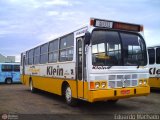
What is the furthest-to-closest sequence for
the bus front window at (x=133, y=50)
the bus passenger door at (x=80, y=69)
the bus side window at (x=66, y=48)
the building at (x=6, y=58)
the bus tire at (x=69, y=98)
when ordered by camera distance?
the building at (x=6, y=58) < the bus side window at (x=66, y=48) < the bus tire at (x=69, y=98) < the bus front window at (x=133, y=50) < the bus passenger door at (x=80, y=69)

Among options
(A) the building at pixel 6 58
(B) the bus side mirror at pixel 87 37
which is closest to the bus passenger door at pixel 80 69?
(B) the bus side mirror at pixel 87 37

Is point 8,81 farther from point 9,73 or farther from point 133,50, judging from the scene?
point 133,50

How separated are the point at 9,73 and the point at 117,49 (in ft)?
74.2

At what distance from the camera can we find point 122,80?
11.1 m

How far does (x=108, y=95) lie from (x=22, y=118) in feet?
9.93

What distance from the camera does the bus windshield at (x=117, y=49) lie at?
10.9 meters

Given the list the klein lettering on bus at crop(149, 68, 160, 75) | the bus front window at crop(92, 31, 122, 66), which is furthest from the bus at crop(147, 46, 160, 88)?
the bus front window at crop(92, 31, 122, 66)

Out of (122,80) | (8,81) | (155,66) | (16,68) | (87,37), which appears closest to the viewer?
(87,37)

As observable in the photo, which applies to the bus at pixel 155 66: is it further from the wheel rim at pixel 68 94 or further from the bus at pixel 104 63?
the wheel rim at pixel 68 94

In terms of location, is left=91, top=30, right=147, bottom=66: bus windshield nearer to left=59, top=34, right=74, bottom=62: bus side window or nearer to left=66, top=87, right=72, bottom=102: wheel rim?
left=59, top=34, right=74, bottom=62: bus side window

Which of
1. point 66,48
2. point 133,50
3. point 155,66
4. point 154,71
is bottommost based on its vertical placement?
point 154,71

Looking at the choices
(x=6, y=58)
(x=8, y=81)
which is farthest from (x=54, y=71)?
(x=6, y=58)

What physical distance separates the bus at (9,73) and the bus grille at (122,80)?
73.7ft

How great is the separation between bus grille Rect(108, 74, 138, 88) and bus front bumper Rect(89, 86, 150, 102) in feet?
0.57
